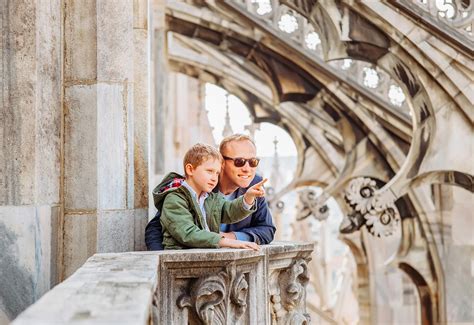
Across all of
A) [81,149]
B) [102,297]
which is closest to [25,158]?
[81,149]

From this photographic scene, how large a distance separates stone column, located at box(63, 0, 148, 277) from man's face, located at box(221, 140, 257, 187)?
0.44 meters

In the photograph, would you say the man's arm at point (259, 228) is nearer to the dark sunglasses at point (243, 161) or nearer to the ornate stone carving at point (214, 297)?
the dark sunglasses at point (243, 161)

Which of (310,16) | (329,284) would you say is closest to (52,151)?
(310,16)

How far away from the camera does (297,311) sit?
376cm

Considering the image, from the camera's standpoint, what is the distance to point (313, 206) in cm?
813

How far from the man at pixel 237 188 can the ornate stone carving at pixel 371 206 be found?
2.64 meters

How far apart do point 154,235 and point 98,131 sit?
495 millimetres

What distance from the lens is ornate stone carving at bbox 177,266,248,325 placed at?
3.00 m

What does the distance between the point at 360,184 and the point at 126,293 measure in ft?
14.8

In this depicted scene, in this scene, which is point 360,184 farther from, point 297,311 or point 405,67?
point 297,311

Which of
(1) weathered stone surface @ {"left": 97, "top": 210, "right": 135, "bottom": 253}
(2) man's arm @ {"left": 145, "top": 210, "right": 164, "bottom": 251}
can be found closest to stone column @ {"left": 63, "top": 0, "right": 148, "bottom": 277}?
(1) weathered stone surface @ {"left": 97, "top": 210, "right": 135, "bottom": 253}

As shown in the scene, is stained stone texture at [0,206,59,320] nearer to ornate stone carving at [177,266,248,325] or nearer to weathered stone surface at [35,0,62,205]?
weathered stone surface at [35,0,62,205]

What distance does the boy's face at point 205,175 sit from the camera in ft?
11.7

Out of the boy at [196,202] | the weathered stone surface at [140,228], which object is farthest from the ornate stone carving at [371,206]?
the boy at [196,202]
